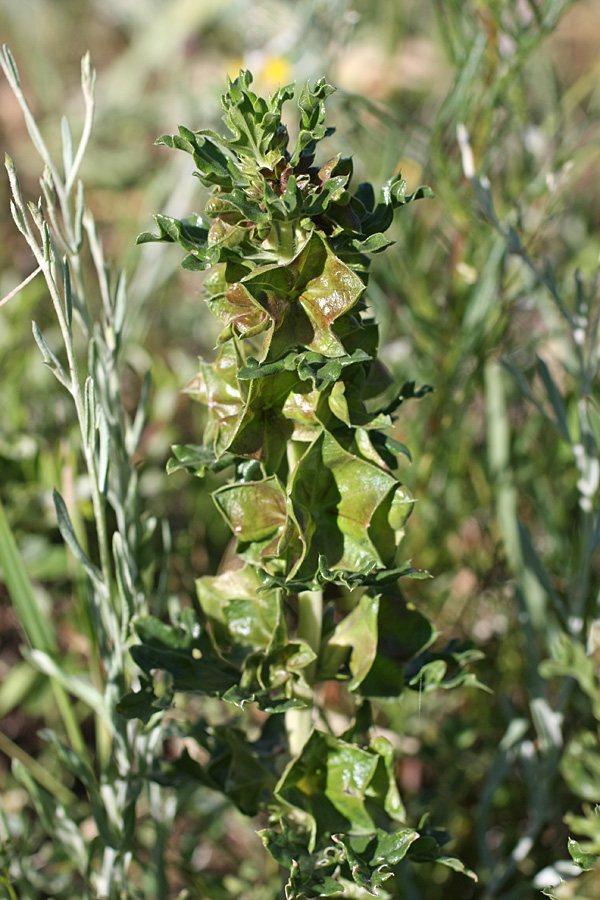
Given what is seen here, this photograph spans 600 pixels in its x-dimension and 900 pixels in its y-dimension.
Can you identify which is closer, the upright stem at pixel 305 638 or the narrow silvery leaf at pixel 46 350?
the narrow silvery leaf at pixel 46 350

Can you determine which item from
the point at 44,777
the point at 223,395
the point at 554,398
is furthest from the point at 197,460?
the point at 44,777

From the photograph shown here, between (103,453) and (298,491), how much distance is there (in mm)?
286

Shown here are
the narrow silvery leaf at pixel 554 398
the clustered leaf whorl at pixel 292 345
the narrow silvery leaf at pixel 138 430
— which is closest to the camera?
the clustered leaf whorl at pixel 292 345

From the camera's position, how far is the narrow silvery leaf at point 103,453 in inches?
42.6

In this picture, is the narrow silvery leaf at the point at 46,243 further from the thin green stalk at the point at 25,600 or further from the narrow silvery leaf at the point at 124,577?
the thin green stalk at the point at 25,600

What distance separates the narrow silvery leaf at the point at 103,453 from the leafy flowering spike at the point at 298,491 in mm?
110

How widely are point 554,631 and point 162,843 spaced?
844mm

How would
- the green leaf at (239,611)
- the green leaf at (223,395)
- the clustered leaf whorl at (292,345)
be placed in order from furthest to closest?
the green leaf at (239,611), the green leaf at (223,395), the clustered leaf whorl at (292,345)

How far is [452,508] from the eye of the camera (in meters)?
2.03

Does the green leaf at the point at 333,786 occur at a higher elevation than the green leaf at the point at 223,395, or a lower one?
lower

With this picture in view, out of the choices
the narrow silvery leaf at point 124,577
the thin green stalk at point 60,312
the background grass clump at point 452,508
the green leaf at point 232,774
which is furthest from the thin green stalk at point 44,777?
the thin green stalk at point 60,312

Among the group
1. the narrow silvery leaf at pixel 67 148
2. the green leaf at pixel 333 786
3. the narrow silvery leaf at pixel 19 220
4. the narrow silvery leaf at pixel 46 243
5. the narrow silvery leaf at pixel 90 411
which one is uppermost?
the narrow silvery leaf at pixel 67 148

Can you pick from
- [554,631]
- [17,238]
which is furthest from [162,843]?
[17,238]

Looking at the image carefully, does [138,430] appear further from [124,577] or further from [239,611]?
[239,611]
